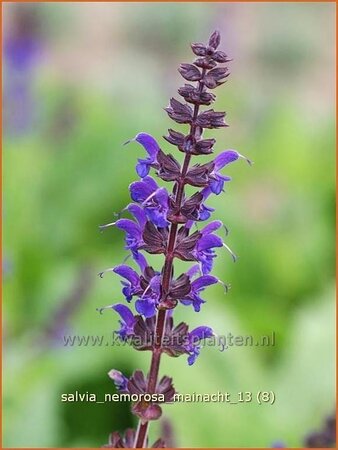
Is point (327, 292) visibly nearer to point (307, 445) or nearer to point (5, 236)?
point (5, 236)

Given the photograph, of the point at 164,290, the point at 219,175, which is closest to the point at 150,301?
the point at 164,290

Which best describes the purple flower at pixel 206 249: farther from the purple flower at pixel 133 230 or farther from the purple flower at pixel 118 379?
the purple flower at pixel 118 379

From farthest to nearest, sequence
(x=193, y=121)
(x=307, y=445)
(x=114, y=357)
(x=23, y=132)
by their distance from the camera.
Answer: (x=23, y=132), (x=114, y=357), (x=307, y=445), (x=193, y=121)

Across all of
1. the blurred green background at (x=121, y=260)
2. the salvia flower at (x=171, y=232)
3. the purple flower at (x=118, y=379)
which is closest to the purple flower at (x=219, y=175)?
the salvia flower at (x=171, y=232)

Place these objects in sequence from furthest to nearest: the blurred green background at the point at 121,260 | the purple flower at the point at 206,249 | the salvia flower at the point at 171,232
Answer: the blurred green background at the point at 121,260
the purple flower at the point at 206,249
the salvia flower at the point at 171,232

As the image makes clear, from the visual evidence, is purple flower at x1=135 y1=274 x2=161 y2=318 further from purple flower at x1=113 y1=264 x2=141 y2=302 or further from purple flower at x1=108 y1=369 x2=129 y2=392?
purple flower at x1=108 y1=369 x2=129 y2=392

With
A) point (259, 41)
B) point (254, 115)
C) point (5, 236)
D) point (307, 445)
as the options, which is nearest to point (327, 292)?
point (5, 236)

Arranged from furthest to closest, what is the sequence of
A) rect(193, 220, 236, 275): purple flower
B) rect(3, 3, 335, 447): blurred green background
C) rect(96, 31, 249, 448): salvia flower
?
rect(3, 3, 335, 447): blurred green background
rect(193, 220, 236, 275): purple flower
rect(96, 31, 249, 448): salvia flower

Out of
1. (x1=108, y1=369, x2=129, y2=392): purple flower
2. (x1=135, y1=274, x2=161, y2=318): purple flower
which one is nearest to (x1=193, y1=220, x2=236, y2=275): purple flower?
(x1=135, y1=274, x2=161, y2=318): purple flower
